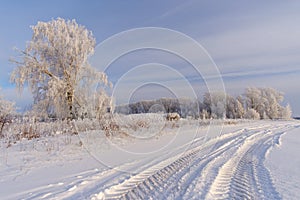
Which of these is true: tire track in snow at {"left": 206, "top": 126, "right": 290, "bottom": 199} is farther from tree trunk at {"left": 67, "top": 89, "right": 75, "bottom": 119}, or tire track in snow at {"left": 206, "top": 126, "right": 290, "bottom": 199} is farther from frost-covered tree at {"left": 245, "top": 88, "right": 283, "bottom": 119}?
frost-covered tree at {"left": 245, "top": 88, "right": 283, "bottom": 119}

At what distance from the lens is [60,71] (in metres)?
20.1

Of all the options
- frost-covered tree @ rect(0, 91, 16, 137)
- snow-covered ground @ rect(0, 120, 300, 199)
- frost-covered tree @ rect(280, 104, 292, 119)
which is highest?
frost-covered tree @ rect(280, 104, 292, 119)

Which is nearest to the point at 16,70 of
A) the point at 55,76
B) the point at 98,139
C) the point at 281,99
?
the point at 55,76

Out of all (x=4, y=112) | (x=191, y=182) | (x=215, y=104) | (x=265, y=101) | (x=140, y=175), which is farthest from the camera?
(x=265, y=101)

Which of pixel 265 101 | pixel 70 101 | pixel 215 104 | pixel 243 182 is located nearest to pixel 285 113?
pixel 265 101

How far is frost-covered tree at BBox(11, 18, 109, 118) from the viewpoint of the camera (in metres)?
19.0

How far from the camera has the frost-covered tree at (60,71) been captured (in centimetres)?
1898

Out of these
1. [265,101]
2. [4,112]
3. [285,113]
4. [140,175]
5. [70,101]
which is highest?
[265,101]

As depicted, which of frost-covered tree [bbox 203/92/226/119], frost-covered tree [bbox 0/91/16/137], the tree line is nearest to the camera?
frost-covered tree [bbox 0/91/16/137]

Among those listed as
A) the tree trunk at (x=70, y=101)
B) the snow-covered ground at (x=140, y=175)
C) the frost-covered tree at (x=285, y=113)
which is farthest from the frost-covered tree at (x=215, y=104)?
the frost-covered tree at (x=285, y=113)

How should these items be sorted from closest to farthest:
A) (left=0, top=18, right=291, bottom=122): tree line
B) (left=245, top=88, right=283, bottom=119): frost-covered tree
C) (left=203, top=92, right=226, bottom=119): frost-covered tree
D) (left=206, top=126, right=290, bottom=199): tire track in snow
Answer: (left=206, top=126, right=290, bottom=199): tire track in snow, (left=0, top=18, right=291, bottom=122): tree line, (left=203, top=92, right=226, bottom=119): frost-covered tree, (left=245, top=88, right=283, bottom=119): frost-covered tree

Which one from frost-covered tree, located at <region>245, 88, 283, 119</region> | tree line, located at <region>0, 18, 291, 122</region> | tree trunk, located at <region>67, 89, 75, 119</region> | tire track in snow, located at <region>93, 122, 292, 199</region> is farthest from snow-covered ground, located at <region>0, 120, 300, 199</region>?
frost-covered tree, located at <region>245, 88, 283, 119</region>

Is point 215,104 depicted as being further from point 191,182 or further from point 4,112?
point 191,182

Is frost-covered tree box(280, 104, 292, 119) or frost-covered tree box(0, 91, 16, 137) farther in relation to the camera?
frost-covered tree box(280, 104, 292, 119)
